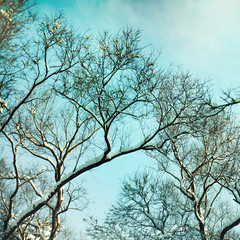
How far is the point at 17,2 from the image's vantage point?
604 cm

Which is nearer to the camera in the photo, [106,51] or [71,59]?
[106,51]

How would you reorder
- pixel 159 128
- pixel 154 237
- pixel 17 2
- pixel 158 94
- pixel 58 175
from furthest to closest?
1. pixel 58 175
2. pixel 154 237
3. pixel 158 94
4. pixel 159 128
5. pixel 17 2

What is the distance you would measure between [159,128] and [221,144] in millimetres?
4938

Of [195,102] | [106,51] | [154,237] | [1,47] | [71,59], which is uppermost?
[71,59]

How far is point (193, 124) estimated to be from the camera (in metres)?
7.18

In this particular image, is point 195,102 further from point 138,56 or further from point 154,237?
point 154,237

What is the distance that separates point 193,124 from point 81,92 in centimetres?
410

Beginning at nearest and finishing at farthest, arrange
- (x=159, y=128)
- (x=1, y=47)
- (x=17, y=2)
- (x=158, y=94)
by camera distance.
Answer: (x=17, y=2), (x=1, y=47), (x=159, y=128), (x=158, y=94)

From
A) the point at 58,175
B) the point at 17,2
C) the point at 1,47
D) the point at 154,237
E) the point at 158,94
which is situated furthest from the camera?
the point at 58,175

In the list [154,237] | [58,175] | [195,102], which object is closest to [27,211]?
[58,175]

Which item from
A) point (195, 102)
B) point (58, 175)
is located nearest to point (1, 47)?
point (195, 102)

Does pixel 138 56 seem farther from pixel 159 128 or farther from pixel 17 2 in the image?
pixel 17 2

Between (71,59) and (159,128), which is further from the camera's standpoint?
(71,59)

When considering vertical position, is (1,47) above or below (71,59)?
below
